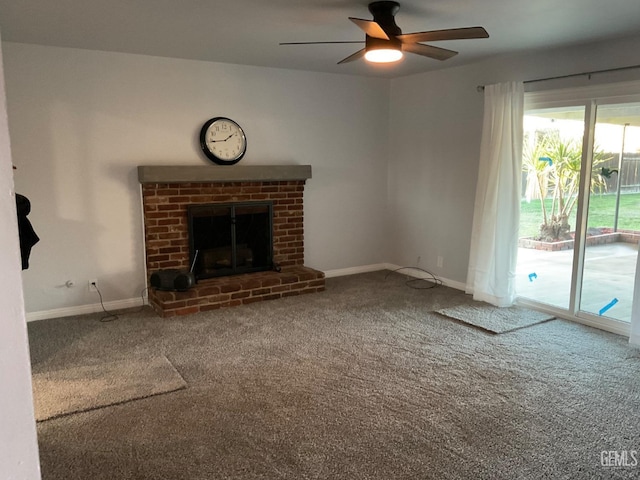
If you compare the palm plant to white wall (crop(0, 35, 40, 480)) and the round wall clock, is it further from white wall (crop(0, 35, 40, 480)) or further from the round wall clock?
white wall (crop(0, 35, 40, 480))

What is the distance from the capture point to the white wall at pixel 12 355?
0.82 m

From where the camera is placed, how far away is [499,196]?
4.55 meters

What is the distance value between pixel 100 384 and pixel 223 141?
261cm

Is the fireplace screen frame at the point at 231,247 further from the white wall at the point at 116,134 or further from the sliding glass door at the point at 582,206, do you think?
the sliding glass door at the point at 582,206

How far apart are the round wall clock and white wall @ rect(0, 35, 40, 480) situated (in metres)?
4.05

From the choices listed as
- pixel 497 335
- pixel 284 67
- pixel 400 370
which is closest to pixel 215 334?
pixel 400 370

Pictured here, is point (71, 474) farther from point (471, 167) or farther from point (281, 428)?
point (471, 167)

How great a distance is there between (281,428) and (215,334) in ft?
4.91

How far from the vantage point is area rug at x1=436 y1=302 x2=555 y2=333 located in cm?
410

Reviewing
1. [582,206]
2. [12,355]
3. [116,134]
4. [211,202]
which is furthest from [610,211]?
[12,355]

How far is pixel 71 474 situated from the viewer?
2186mm

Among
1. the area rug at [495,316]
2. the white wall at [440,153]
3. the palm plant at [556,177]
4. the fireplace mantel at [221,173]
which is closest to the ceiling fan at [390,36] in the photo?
the white wall at [440,153]

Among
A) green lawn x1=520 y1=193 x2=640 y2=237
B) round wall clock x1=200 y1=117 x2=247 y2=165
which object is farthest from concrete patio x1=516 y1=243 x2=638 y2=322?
round wall clock x1=200 y1=117 x2=247 y2=165

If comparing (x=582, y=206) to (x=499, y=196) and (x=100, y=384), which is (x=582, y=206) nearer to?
(x=499, y=196)
